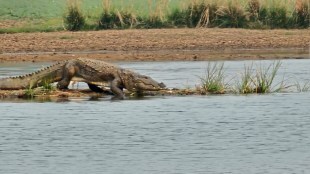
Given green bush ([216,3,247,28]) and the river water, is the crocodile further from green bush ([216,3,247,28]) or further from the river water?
green bush ([216,3,247,28])

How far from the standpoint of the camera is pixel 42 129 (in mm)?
16266

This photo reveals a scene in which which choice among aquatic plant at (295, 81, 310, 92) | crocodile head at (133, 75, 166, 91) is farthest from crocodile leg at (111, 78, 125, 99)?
aquatic plant at (295, 81, 310, 92)

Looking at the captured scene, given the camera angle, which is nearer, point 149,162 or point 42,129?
point 149,162

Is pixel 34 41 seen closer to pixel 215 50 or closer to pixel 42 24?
pixel 42 24

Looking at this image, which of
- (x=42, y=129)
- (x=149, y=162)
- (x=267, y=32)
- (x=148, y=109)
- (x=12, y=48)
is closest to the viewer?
(x=149, y=162)

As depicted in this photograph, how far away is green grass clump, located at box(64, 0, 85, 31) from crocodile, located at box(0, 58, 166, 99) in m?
11.5

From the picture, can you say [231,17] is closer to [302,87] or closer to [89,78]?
[302,87]

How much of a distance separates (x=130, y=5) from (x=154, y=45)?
3.50 m

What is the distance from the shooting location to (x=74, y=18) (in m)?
30.8

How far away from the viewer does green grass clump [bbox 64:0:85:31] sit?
3073 cm

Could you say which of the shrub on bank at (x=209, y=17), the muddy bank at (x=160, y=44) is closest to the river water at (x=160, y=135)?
the muddy bank at (x=160, y=44)

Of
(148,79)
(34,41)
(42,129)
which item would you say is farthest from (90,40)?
(42,129)

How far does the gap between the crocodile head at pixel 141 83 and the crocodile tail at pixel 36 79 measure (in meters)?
1.19

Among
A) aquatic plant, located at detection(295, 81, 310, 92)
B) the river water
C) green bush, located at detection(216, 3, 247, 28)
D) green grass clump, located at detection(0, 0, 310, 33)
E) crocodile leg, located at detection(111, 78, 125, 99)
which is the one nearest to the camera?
the river water
